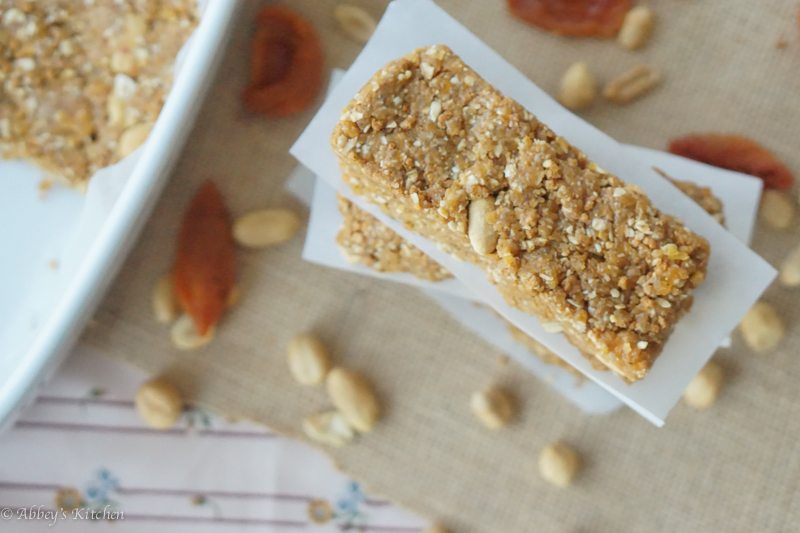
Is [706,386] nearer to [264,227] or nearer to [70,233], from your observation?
[264,227]

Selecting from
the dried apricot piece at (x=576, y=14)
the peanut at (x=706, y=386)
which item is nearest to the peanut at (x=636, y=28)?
the dried apricot piece at (x=576, y=14)

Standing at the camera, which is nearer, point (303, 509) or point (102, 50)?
point (102, 50)

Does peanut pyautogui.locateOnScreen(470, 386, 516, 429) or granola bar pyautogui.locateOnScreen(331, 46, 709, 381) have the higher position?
granola bar pyautogui.locateOnScreen(331, 46, 709, 381)

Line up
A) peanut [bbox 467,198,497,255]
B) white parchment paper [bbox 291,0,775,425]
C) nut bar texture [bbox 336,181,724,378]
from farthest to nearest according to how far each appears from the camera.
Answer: nut bar texture [bbox 336,181,724,378] < white parchment paper [bbox 291,0,775,425] < peanut [bbox 467,198,497,255]

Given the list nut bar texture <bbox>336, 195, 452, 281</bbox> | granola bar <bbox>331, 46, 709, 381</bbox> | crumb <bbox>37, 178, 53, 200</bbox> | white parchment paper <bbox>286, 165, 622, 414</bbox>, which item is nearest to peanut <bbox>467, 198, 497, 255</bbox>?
granola bar <bbox>331, 46, 709, 381</bbox>

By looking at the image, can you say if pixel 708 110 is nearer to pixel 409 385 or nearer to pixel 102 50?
pixel 409 385

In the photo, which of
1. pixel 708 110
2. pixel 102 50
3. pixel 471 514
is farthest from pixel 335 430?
pixel 708 110

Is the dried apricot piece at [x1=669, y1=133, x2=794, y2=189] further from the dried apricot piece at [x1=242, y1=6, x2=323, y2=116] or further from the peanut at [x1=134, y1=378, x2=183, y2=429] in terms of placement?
the peanut at [x1=134, y1=378, x2=183, y2=429]
